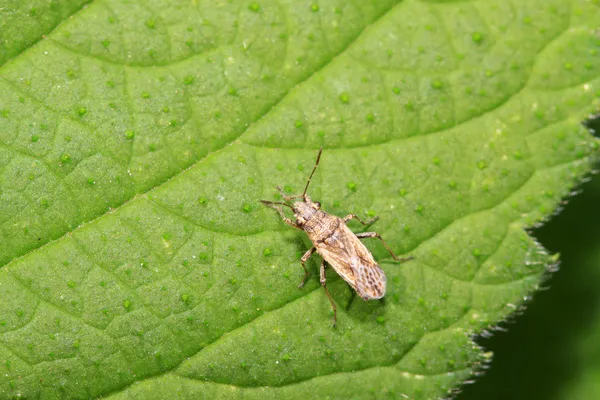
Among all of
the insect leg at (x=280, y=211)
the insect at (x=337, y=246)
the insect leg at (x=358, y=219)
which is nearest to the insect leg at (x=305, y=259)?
the insect at (x=337, y=246)

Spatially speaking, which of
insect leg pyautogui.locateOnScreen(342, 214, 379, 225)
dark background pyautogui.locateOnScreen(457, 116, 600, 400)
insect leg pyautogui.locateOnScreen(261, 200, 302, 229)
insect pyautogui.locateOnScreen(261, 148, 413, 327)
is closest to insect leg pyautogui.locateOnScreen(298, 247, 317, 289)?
insect pyautogui.locateOnScreen(261, 148, 413, 327)

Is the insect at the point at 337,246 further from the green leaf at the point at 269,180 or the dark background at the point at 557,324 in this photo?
the dark background at the point at 557,324

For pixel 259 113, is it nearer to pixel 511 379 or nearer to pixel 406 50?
pixel 406 50

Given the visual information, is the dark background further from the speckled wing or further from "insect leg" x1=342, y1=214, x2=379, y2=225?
"insect leg" x1=342, y1=214, x2=379, y2=225

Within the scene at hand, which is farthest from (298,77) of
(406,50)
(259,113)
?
(406,50)

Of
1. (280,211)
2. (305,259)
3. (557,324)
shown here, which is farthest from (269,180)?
(557,324)

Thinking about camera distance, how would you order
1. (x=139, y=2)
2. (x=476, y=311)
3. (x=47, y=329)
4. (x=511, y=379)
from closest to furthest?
(x=47, y=329), (x=139, y=2), (x=476, y=311), (x=511, y=379)
